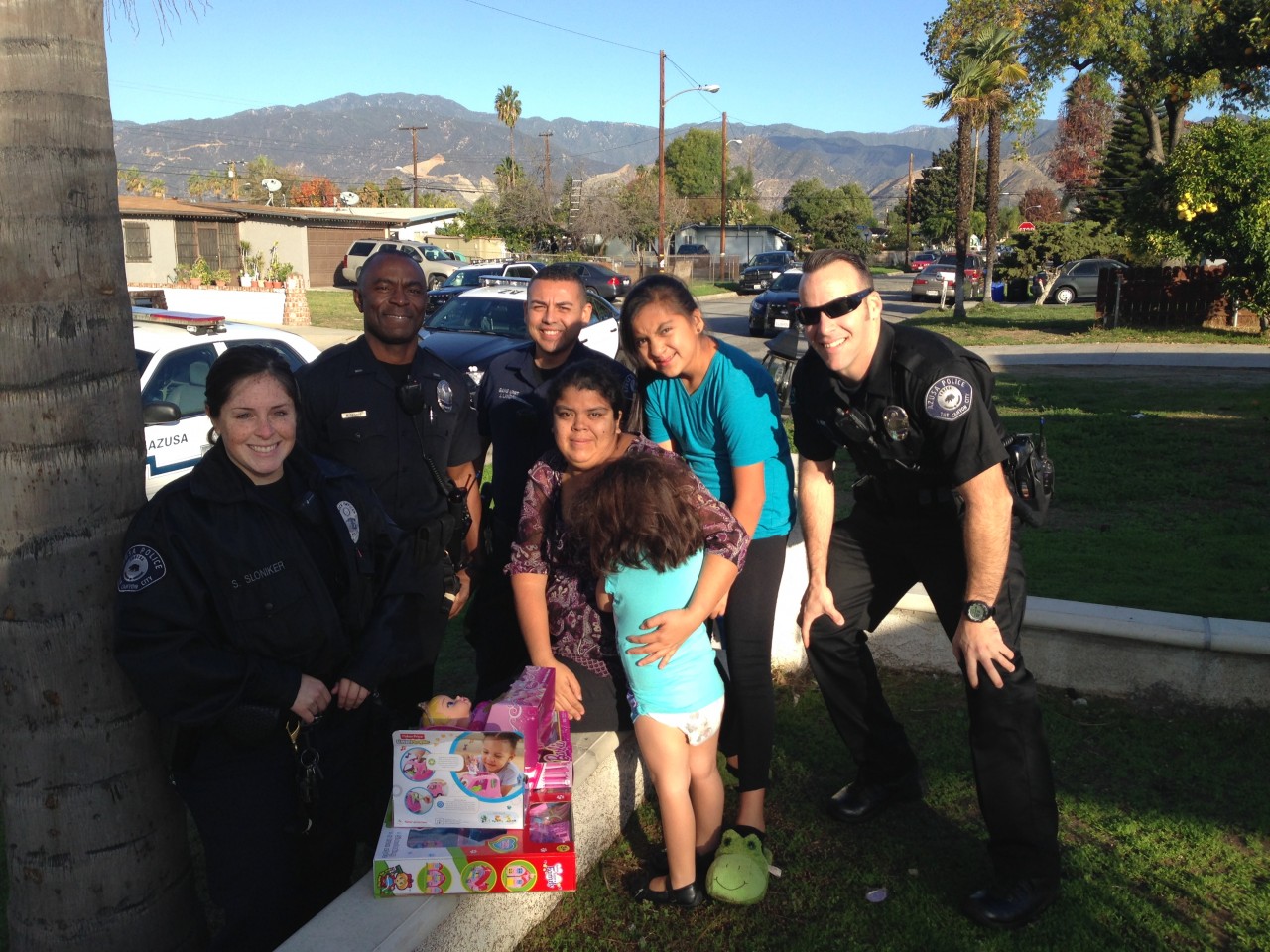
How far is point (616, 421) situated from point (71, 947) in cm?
196

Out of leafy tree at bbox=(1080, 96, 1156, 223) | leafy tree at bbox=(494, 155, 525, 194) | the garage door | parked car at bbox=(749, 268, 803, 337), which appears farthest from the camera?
leafy tree at bbox=(494, 155, 525, 194)

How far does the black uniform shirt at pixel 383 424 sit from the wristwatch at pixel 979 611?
6.07 feet

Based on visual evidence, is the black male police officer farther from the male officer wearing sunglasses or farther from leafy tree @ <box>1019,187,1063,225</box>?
leafy tree @ <box>1019,187,1063,225</box>

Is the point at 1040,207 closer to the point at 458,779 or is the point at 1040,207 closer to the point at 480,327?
the point at 480,327

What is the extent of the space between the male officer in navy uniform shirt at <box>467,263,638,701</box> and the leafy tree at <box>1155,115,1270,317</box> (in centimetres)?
1562

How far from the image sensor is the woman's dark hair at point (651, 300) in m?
3.27

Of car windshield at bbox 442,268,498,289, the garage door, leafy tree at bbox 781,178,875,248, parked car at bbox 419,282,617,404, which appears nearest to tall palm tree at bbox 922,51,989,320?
car windshield at bbox 442,268,498,289

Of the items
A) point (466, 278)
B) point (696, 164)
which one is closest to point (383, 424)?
point (466, 278)

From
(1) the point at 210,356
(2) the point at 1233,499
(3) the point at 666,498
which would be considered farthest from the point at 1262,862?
(1) the point at 210,356

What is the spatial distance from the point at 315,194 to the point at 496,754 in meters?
78.2

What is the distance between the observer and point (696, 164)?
120750 mm

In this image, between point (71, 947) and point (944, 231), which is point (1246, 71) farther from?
point (944, 231)

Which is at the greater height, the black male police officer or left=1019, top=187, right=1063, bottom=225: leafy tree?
left=1019, top=187, right=1063, bottom=225: leafy tree

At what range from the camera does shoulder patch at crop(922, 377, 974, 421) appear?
2883 millimetres
